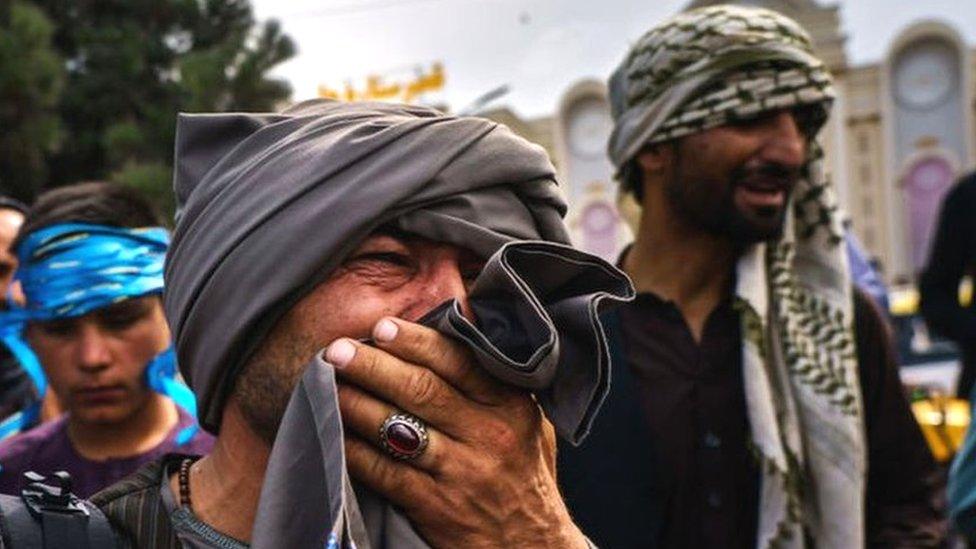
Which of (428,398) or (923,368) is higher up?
(428,398)

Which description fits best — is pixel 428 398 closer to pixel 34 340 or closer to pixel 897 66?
pixel 34 340

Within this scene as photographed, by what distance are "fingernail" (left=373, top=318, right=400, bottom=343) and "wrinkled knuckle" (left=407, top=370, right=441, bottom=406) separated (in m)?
0.06

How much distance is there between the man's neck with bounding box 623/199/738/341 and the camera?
310cm

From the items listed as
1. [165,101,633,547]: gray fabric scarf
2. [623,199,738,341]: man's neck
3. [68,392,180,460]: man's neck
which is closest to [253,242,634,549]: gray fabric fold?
[165,101,633,547]: gray fabric scarf

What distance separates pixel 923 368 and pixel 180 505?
37.4 ft

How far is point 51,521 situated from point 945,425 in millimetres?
5341

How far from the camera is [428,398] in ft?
4.93

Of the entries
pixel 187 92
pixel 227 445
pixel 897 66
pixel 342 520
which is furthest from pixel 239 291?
pixel 897 66

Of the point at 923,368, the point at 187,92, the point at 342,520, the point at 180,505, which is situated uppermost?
the point at 342,520

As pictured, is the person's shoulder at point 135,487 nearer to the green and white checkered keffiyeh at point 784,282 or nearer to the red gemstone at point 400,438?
the red gemstone at point 400,438

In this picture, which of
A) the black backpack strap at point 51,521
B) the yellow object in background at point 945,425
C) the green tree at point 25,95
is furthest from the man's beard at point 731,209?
the green tree at point 25,95

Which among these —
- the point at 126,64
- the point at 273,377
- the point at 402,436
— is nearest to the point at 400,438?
the point at 402,436

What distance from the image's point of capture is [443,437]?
152 cm

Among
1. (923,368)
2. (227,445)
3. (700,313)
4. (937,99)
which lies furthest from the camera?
(937,99)
